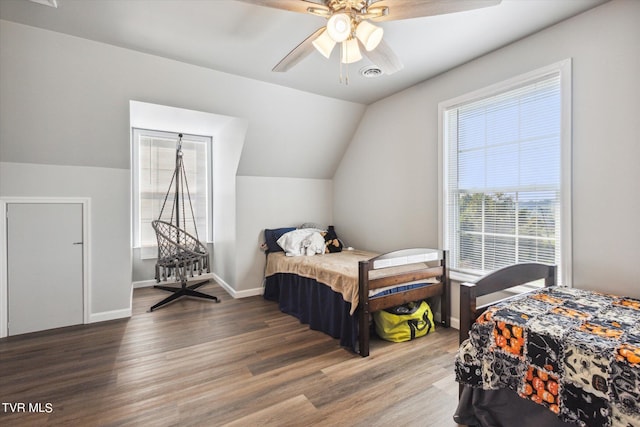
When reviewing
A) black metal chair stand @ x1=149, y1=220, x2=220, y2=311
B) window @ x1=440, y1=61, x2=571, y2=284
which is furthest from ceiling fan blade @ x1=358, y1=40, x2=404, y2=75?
black metal chair stand @ x1=149, y1=220, x2=220, y2=311

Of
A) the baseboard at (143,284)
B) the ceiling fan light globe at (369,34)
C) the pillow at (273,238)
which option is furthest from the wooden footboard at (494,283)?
the baseboard at (143,284)

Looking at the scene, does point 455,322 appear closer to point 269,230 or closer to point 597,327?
point 597,327

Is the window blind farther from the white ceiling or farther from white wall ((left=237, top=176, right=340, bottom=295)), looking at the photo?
white wall ((left=237, top=176, right=340, bottom=295))

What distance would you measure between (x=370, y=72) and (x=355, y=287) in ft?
6.79

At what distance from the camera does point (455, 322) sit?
9.87 ft

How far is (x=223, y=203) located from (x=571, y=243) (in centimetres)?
400

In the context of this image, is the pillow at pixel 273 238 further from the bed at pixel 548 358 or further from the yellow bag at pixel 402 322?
the bed at pixel 548 358

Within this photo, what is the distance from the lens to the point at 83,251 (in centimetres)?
317

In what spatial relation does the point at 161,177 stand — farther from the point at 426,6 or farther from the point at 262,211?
the point at 426,6

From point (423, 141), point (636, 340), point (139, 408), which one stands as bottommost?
point (139, 408)

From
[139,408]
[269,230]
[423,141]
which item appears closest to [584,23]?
[423,141]

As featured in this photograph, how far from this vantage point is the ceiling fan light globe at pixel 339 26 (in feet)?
5.30

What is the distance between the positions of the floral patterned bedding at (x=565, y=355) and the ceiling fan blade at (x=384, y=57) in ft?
5.53

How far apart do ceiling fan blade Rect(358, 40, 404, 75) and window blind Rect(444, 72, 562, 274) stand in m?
1.15
